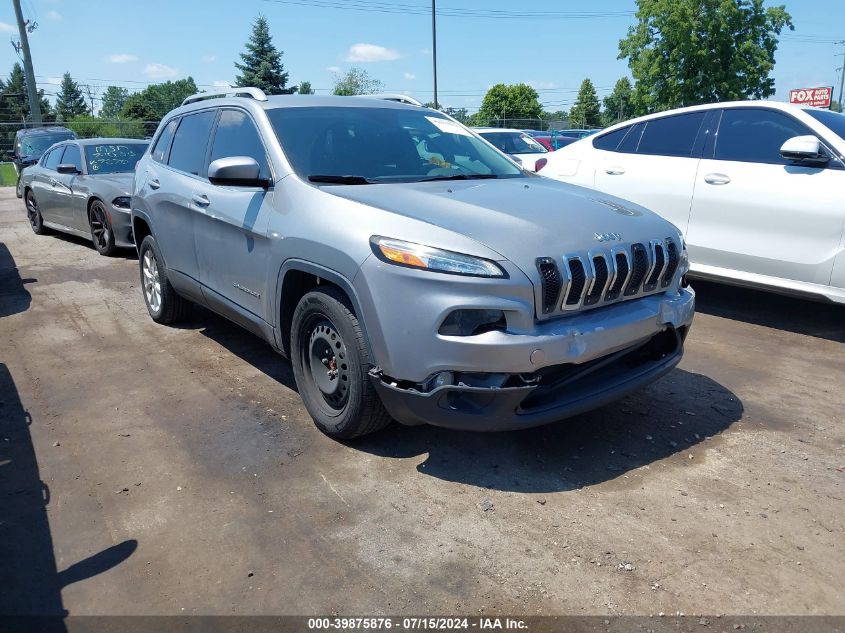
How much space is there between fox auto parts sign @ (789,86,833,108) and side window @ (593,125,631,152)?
35185mm

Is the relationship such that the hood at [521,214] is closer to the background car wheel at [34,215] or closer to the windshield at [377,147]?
the windshield at [377,147]

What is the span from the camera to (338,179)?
3855 millimetres

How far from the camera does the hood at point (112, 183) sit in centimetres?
898

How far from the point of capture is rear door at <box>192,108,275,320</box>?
4023mm

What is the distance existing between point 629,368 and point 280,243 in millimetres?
2005

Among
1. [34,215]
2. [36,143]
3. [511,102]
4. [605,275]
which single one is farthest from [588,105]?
[605,275]

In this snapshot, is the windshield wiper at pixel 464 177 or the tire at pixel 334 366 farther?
the windshield wiper at pixel 464 177

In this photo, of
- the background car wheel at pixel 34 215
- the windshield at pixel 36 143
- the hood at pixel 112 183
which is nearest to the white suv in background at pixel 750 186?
the hood at pixel 112 183

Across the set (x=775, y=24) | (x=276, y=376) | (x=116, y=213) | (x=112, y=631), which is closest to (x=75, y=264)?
(x=116, y=213)

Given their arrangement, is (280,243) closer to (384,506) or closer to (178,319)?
(384,506)

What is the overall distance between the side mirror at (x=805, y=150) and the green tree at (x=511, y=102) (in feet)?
195

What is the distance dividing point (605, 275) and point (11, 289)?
7065 millimetres

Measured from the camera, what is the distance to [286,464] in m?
3.57

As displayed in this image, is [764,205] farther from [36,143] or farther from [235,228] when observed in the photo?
[36,143]
